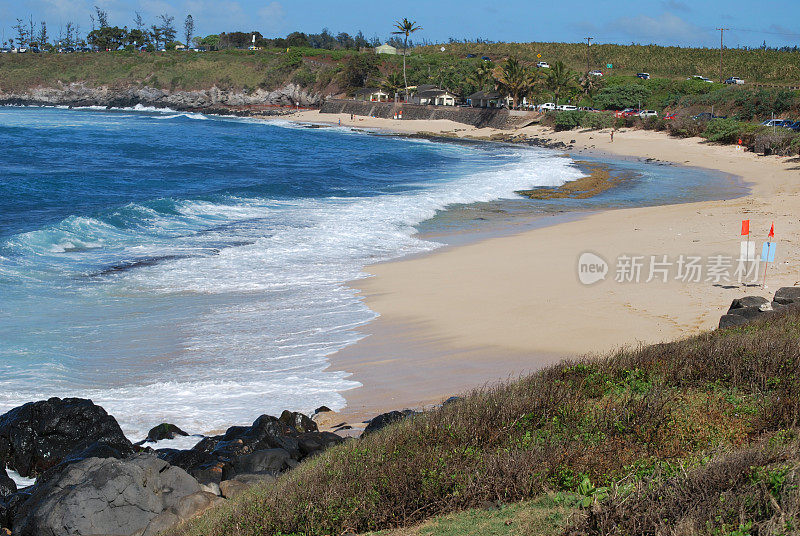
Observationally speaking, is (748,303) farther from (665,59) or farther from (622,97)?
(665,59)

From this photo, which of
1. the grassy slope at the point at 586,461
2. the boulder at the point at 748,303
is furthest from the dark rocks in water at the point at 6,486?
the boulder at the point at 748,303

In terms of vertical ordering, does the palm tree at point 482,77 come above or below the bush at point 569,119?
above

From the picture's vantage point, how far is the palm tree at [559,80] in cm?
7681

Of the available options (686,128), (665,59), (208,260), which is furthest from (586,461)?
(665,59)

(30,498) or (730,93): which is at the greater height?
(730,93)

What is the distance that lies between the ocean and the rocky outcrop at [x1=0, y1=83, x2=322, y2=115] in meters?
71.9

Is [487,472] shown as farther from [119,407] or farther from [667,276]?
[667,276]

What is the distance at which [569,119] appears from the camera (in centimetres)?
6556

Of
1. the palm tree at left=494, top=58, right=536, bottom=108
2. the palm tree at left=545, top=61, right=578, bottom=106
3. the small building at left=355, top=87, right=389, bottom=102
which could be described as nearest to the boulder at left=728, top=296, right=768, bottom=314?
the palm tree at left=545, top=61, right=578, bottom=106

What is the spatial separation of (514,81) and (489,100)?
535 cm

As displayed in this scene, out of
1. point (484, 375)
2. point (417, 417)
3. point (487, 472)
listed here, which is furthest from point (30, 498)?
point (484, 375)

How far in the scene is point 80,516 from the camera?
5.61m

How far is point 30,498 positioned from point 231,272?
10.2 meters

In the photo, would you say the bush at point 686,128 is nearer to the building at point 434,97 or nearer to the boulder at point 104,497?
the building at point 434,97
